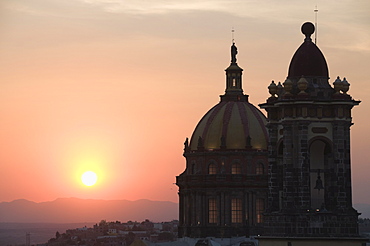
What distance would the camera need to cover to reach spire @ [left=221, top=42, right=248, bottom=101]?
528ft

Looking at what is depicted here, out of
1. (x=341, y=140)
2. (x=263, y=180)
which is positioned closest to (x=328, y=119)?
(x=341, y=140)

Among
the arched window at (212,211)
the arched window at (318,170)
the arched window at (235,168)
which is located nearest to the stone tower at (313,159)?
the arched window at (318,170)

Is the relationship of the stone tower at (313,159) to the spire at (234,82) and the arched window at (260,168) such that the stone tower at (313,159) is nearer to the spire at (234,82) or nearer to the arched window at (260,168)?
the arched window at (260,168)

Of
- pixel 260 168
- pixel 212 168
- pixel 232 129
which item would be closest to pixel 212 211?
pixel 212 168

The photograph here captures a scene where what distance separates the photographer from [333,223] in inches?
2891

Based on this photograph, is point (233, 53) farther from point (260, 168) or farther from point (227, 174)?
point (227, 174)

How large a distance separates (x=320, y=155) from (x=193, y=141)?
85236 mm

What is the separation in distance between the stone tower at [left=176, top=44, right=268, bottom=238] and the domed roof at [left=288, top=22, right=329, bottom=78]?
8014cm

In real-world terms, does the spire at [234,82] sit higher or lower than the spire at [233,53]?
lower

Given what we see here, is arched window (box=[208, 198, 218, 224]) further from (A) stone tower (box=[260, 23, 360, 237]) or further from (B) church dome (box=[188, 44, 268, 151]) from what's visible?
(A) stone tower (box=[260, 23, 360, 237])

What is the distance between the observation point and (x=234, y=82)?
163m

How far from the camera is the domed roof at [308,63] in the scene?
248 feet

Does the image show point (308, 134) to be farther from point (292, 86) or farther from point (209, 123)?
point (209, 123)

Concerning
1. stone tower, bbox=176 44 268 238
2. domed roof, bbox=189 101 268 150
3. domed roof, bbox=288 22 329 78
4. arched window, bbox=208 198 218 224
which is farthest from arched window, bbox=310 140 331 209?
arched window, bbox=208 198 218 224
